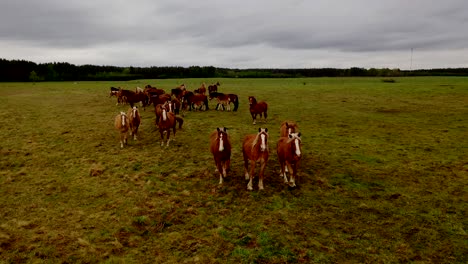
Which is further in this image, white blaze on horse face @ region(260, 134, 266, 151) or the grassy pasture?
white blaze on horse face @ region(260, 134, 266, 151)

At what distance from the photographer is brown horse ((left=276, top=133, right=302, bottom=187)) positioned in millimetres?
9820

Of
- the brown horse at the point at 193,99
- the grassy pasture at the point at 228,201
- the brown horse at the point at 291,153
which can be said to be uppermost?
the brown horse at the point at 193,99

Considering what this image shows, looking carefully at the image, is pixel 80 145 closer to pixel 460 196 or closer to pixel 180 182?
pixel 180 182

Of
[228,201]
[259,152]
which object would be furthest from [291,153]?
[228,201]

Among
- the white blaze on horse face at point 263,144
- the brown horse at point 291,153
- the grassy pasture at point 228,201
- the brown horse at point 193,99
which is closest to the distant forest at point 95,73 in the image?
the brown horse at point 193,99

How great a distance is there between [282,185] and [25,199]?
25.9ft

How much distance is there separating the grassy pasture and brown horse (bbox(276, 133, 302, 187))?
48 cm

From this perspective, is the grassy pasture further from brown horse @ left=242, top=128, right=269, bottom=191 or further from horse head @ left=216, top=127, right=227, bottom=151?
horse head @ left=216, top=127, right=227, bottom=151

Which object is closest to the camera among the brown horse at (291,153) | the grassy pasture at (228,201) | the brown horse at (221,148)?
the grassy pasture at (228,201)

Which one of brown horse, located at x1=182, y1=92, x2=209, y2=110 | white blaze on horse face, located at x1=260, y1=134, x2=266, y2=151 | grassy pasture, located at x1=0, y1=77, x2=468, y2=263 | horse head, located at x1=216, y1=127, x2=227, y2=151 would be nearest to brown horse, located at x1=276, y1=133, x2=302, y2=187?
grassy pasture, located at x1=0, y1=77, x2=468, y2=263

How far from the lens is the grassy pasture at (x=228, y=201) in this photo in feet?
23.9

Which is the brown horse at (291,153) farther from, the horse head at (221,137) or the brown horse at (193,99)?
the brown horse at (193,99)

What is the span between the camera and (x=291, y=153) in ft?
33.5

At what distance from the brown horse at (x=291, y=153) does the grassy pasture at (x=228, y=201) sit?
482mm
